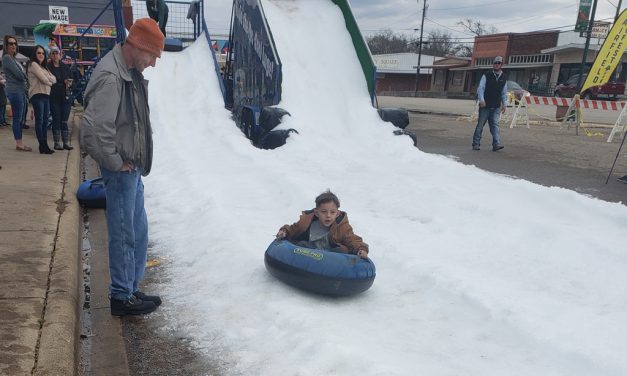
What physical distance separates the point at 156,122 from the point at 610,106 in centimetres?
1288

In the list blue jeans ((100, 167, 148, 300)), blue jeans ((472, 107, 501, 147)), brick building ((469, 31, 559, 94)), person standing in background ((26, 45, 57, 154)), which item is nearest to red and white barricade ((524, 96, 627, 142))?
blue jeans ((472, 107, 501, 147))

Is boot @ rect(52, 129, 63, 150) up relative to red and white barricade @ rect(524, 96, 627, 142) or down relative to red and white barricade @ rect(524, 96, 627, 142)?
down

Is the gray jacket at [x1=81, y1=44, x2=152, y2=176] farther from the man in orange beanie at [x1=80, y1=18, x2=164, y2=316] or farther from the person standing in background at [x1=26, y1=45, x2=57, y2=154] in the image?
the person standing in background at [x1=26, y1=45, x2=57, y2=154]

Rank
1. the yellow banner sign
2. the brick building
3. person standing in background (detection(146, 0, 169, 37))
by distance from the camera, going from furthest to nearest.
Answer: the brick building
the yellow banner sign
person standing in background (detection(146, 0, 169, 37))

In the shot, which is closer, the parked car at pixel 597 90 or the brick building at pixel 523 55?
the parked car at pixel 597 90

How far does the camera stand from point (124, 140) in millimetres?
3268

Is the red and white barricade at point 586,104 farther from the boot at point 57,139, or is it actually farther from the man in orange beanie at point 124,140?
the man in orange beanie at point 124,140

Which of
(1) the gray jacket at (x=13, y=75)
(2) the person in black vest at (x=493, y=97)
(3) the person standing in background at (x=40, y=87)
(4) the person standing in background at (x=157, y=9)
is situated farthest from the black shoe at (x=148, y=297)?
(4) the person standing in background at (x=157, y=9)

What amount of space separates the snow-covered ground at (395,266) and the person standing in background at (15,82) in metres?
2.25

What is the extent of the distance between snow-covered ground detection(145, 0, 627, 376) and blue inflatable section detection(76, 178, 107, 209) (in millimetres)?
549

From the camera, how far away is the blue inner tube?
3656mm

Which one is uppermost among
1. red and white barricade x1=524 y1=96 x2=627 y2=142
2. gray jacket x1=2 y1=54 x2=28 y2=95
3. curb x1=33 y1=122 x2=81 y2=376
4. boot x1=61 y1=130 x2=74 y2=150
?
red and white barricade x1=524 y1=96 x2=627 y2=142

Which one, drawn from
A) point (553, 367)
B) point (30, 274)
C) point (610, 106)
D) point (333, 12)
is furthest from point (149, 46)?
point (610, 106)

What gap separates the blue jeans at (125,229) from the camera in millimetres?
3318
